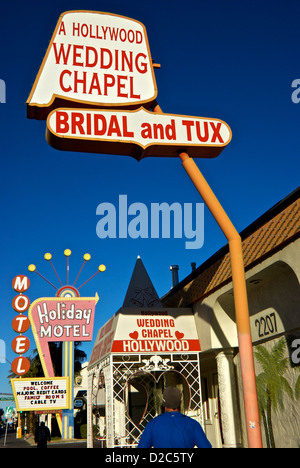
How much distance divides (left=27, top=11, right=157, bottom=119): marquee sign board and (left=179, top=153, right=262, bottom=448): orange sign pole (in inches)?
117

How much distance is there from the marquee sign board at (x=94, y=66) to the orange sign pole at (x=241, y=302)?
9.71 feet

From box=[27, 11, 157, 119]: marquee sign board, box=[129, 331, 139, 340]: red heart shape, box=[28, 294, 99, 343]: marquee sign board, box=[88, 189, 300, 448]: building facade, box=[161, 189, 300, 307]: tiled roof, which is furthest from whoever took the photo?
box=[28, 294, 99, 343]: marquee sign board

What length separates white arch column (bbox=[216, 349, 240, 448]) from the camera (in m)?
13.7

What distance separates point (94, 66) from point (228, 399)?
10662mm

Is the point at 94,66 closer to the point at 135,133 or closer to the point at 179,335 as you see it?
the point at 135,133

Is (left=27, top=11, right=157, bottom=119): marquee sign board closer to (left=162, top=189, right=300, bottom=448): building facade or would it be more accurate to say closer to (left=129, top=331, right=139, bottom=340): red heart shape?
(left=162, top=189, right=300, bottom=448): building facade

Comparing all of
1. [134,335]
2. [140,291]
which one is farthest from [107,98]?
[140,291]

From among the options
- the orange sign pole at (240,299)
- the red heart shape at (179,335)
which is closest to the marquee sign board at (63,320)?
the red heart shape at (179,335)

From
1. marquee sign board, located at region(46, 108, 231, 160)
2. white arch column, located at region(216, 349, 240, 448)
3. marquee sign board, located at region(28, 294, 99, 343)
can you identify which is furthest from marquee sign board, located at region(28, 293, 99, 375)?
marquee sign board, located at region(46, 108, 231, 160)

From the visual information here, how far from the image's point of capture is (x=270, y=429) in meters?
12.4

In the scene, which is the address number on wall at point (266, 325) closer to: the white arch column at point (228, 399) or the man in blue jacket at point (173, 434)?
the white arch column at point (228, 399)

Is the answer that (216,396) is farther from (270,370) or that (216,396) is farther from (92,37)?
(92,37)

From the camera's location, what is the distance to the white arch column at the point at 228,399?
45.0 ft

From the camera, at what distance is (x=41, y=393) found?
30047mm
